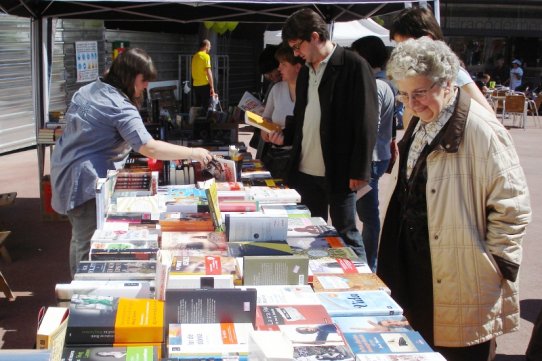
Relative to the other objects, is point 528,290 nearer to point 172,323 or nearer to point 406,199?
point 406,199

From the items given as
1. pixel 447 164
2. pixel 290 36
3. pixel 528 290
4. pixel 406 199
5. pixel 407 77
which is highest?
pixel 290 36

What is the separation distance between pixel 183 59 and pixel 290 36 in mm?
11097

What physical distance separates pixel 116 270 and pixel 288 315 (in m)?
0.62

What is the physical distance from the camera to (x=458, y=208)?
2201 millimetres

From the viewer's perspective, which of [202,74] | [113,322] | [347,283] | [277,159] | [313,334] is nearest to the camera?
[113,322]

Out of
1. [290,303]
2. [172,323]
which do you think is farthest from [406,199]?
[172,323]

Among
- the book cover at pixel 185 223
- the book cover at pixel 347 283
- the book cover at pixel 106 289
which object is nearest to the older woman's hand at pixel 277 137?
the book cover at pixel 185 223

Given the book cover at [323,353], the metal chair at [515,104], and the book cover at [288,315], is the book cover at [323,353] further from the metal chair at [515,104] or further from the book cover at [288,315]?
the metal chair at [515,104]

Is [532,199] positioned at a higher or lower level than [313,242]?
lower

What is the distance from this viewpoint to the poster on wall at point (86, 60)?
1007 cm

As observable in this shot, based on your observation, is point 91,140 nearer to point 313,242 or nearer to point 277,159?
point 313,242

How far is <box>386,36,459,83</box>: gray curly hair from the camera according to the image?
2.14 metres

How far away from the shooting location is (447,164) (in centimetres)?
221

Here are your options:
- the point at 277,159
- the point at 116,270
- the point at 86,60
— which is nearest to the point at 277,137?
the point at 277,159
